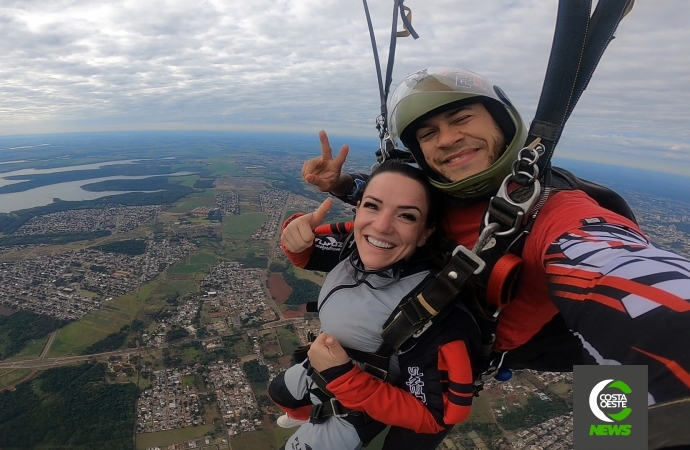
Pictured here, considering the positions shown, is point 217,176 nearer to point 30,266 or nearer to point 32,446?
point 30,266

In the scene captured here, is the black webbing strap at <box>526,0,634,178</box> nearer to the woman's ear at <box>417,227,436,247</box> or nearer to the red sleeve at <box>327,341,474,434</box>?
the woman's ear at <box>417,227,436,247</box>

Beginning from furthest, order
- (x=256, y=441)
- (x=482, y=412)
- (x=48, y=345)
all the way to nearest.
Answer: (x=48, y=345) < (x=482, y=412) < (x=256, y=441)

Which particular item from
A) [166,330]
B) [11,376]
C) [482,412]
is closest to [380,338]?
[482,412]

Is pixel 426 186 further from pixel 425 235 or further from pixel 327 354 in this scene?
pixel 327 354

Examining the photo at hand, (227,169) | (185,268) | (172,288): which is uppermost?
(227,169)

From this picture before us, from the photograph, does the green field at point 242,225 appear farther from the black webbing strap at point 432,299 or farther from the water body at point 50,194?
the black webbing strap at point 432,299

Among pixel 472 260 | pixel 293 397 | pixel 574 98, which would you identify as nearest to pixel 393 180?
pixel 472 260

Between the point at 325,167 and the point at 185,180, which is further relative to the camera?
the point at 185,180
